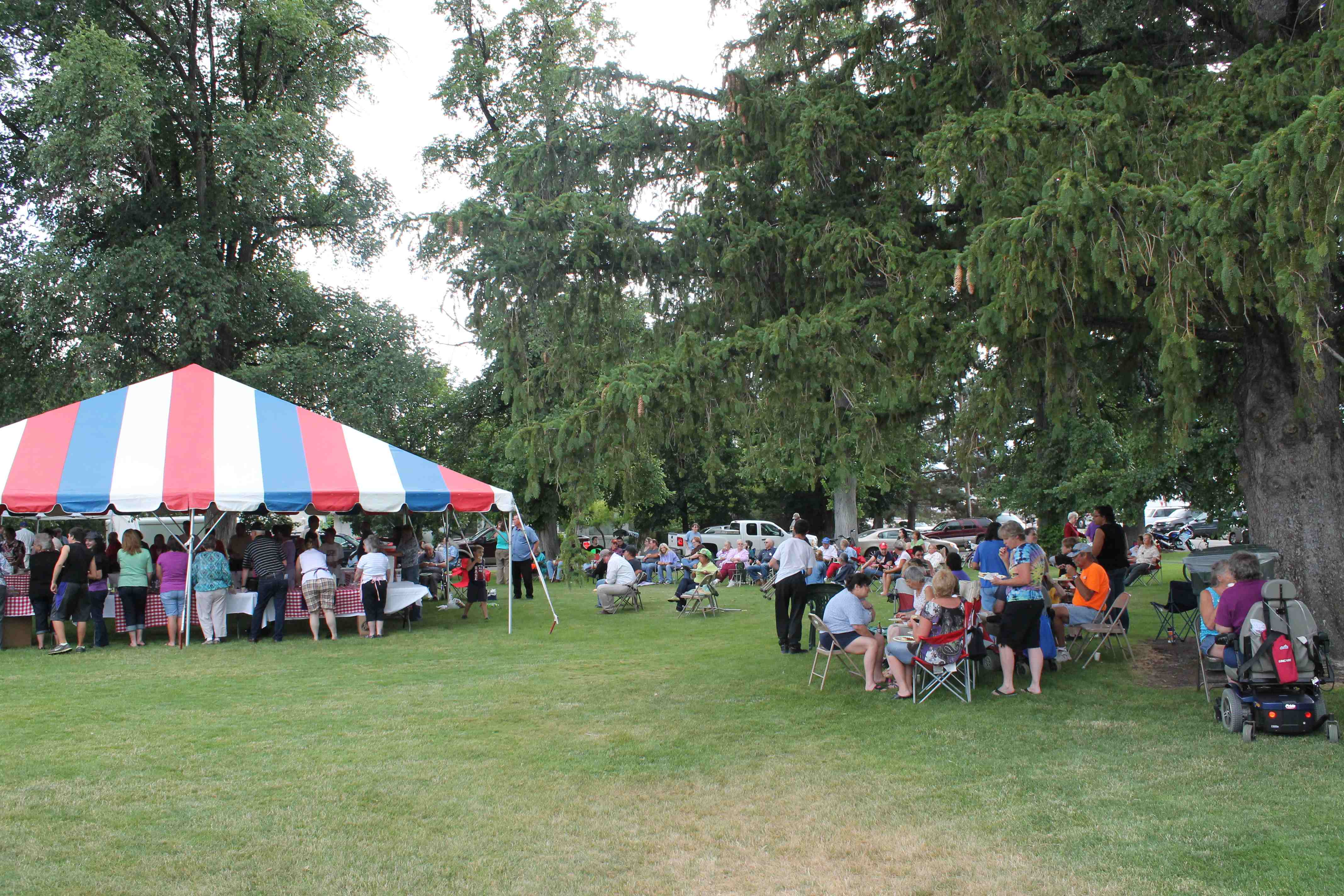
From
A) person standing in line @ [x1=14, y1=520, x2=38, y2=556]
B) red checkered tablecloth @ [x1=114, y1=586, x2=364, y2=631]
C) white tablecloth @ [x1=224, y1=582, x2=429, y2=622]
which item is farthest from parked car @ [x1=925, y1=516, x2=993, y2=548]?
person standing in line @ [x1=14, y1=520, x2=38, y2=556]

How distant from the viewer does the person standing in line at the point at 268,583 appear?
1280 centimetres

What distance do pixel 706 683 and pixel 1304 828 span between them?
16.7 feet

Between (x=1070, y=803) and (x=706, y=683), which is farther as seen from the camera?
(x=706, y=683)

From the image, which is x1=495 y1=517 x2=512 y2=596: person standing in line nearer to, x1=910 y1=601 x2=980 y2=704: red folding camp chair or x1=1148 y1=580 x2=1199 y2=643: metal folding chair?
x1=1148 y1=580 x2=1199 y2=643: metal folding chair

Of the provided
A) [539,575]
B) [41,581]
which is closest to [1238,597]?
[539,575]

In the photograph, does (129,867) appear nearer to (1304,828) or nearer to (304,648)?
(1304,828)

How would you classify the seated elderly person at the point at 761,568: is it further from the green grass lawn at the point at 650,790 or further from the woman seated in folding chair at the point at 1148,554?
the green grass lawn at the point at 650,790

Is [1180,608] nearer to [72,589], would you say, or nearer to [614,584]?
[614,584]

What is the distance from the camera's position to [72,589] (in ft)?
39.4

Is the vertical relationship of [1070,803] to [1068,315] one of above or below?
below

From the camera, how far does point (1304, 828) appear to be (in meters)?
4.59

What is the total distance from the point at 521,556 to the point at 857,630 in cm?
1010

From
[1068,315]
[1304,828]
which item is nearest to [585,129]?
[1068,315]

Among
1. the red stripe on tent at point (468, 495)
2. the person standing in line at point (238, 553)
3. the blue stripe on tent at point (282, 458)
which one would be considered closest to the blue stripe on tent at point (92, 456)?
the blue stripe on tent at point (282, 458)
